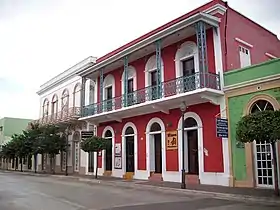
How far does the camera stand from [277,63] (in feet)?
47.3

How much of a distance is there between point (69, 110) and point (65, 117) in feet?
2.51

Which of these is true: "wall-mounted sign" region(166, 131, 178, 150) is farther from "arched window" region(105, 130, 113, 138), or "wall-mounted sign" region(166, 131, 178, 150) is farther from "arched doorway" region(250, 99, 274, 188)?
"arched window" region(105, 130, 113, 138)

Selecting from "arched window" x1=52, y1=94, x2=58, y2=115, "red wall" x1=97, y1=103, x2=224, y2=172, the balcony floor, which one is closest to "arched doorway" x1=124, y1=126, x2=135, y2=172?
"red wall" x1=97, y1=103, x2=224, y2=172

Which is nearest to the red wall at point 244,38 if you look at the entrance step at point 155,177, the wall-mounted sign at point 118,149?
the entrance step at point 155,177

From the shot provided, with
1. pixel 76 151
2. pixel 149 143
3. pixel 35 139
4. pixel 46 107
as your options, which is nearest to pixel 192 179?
pixel 149 143

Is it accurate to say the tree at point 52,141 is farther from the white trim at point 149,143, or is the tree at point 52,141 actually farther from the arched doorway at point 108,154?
the white trim at point 149,143

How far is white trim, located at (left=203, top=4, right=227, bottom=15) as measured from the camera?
57.1 feet

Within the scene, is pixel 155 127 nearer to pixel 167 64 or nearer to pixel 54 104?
pixel 167 64

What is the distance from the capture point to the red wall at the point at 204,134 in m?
16.7

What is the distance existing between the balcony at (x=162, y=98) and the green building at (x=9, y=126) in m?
39.0

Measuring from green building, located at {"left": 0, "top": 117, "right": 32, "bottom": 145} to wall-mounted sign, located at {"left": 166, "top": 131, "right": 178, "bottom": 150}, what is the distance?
45254mm

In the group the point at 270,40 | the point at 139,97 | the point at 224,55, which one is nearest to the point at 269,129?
the point at 224,55

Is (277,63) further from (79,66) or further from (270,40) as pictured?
(79,66)

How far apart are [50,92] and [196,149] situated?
2222cm
